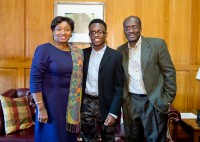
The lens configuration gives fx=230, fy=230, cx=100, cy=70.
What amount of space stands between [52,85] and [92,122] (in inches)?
19.7

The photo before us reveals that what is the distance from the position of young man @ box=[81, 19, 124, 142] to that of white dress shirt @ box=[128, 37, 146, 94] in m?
0.13

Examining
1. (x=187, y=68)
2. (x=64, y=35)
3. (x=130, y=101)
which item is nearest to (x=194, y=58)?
(x=187, y=68)

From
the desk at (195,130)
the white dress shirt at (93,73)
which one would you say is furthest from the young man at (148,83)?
the desk at (195,130)

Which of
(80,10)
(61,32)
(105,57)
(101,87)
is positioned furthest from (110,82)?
(80,10)

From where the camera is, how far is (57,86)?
1763 mm

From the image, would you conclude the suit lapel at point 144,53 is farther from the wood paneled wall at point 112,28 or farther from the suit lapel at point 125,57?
the wood paneled wall at point 112,28

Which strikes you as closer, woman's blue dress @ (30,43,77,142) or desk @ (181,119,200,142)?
woman's blue dress @ (30,43,77,142)

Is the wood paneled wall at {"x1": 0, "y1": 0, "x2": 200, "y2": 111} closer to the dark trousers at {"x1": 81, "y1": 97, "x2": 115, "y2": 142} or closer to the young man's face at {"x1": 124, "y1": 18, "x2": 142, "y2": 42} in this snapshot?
the young man's face at {"x1": 124, "y1": 18, "x2": 142, "y2": 42}

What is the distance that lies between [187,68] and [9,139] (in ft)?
8.20

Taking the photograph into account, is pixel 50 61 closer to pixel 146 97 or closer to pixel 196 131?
pixel 146 97

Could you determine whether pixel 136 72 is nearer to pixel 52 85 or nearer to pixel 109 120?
pixel 109 120

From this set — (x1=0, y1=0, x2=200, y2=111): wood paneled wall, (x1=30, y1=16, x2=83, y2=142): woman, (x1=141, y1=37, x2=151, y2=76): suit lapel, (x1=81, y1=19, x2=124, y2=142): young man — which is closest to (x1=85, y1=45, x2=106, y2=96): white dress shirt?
(x1=81, y1=19, x2=124, y2=142): young man

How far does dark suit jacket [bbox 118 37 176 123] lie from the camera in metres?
2.00

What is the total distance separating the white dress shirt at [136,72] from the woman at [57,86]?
18.7 inches
